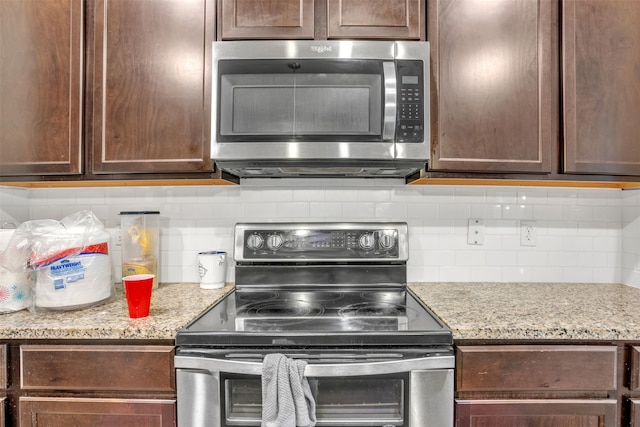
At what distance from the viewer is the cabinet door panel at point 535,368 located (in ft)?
3.34

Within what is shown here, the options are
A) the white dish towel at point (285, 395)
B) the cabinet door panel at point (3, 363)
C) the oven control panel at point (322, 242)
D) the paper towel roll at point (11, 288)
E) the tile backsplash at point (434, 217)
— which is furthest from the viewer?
the tile backsplash at point (434, 217)

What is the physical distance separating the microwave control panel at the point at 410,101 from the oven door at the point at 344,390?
2.39ft

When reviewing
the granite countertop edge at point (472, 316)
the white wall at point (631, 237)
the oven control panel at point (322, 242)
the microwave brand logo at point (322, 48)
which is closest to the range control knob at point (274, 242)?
the oven control panel at point (322, 242)

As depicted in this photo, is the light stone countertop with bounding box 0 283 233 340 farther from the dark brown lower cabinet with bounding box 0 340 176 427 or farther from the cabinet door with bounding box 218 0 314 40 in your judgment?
the cabinet door with bounding box 218 0 314 40

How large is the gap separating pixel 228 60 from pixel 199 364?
3.23 ft

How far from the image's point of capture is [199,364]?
100 cm

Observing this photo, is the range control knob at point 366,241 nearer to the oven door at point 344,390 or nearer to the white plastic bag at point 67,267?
the oven door at point 344,390

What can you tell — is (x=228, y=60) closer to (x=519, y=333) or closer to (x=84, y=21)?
(x=84, y=21)

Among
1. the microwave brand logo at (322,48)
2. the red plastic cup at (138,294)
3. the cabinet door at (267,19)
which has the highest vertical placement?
the cabinet door at (267,19)

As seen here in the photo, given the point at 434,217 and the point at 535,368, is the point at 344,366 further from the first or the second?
the point at 434,217

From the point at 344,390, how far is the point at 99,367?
696mm

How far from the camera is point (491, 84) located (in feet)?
4.37

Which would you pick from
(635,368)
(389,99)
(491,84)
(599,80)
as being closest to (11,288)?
(389,99)

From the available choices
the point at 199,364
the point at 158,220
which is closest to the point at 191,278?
the point at 158,220
